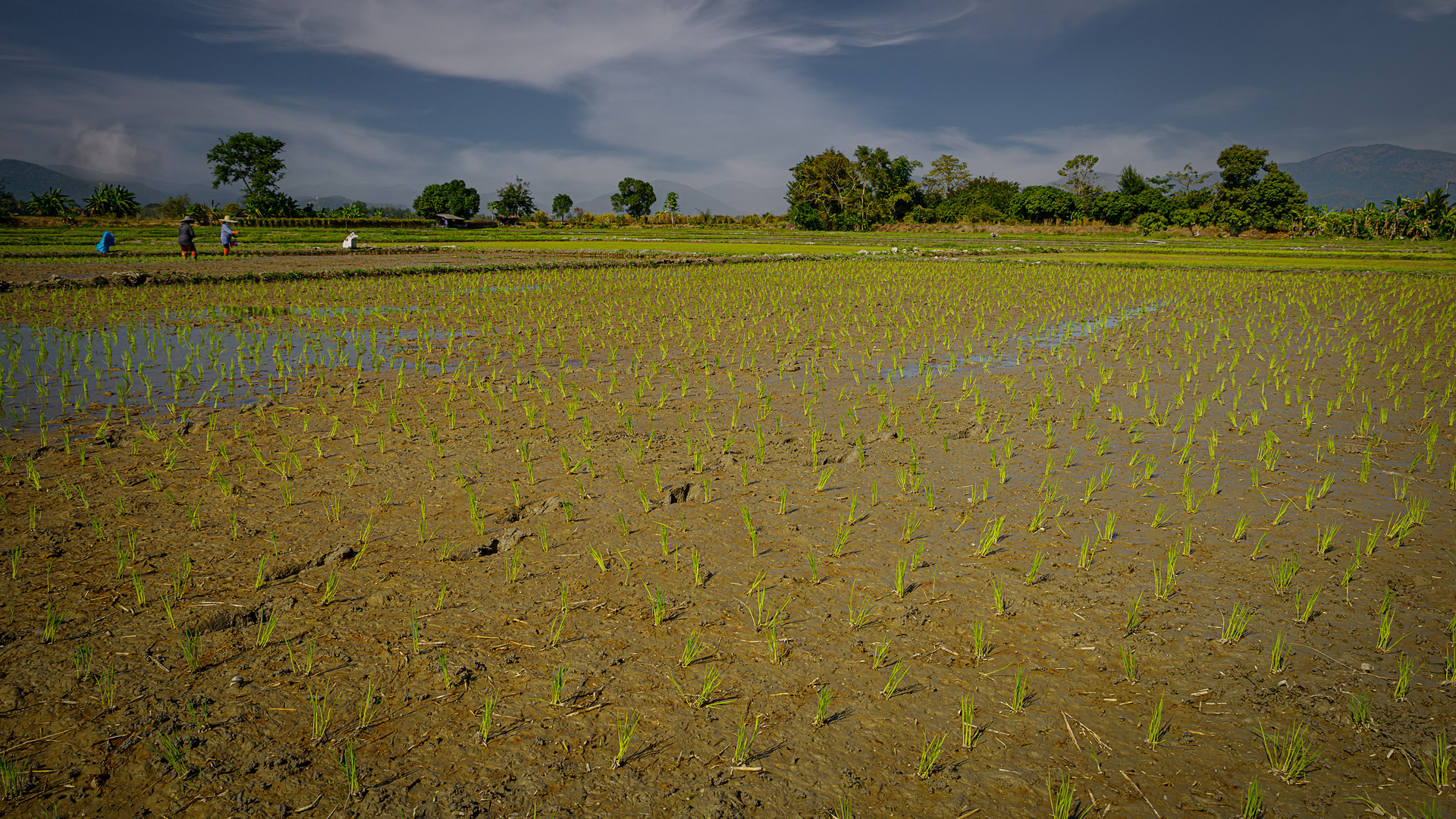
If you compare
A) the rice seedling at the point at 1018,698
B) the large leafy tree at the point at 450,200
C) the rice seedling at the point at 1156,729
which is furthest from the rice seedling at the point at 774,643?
the large leafy tree at the point at 450,200

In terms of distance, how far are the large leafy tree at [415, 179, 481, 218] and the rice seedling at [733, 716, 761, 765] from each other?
352 ft

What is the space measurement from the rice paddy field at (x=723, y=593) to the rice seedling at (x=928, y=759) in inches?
0.6

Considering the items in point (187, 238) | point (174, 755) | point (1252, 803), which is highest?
point (187, 238)

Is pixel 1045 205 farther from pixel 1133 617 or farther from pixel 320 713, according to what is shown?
pixel 320 713

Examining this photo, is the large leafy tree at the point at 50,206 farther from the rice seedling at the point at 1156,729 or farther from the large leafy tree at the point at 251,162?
the rice seedling at the point at 1156,729

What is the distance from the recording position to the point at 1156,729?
2.30 metres

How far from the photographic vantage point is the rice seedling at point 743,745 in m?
2.24

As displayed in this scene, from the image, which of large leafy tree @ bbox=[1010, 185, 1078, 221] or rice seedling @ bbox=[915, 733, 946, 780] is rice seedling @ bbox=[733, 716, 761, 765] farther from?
large leafy tree @ bbox=[1010, 185, 1078, 221]

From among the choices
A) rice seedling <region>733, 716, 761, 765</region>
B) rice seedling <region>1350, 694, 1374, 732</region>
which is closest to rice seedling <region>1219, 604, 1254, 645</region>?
rice seedling <region>1350, 694, 1374, 732</region>

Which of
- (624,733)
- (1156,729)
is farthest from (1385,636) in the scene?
(624,733)

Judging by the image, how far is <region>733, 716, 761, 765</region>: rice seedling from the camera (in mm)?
2240

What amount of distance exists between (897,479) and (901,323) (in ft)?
25.1

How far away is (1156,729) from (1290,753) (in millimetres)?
367


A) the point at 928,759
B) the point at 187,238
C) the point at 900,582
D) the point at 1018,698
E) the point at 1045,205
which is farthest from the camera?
the point at 1045,205
